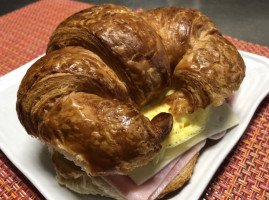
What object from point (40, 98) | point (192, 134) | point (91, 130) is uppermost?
point (40, 98)

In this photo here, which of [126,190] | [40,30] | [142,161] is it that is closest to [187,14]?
[142,161]

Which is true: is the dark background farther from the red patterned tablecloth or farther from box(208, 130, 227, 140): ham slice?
box(208, 130, 227, 140): ham slice

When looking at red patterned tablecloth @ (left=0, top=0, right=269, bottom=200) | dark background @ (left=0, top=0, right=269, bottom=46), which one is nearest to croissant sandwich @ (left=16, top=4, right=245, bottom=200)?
red patterned tablecloth @ (left=0, top=0, right=269, bottom=200)

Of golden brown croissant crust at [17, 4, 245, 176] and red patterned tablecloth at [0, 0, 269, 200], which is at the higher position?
golden brown croissant crust at [17, 4, 245, 176]

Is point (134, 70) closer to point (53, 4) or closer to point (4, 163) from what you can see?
point (4, 163)

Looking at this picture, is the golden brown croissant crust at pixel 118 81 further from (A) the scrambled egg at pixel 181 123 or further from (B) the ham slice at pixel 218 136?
(B) the ham slice at pixel 218 136

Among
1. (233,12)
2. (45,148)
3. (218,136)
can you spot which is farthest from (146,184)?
(233,12)

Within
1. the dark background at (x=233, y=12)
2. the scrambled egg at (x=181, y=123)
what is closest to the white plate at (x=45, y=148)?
the scrambled egg at (x=181, y=123)
